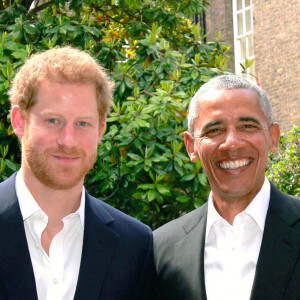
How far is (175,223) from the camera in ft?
Result: 12.1

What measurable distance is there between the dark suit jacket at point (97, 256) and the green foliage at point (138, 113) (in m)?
1.92

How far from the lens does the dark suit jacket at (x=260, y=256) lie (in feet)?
9.77

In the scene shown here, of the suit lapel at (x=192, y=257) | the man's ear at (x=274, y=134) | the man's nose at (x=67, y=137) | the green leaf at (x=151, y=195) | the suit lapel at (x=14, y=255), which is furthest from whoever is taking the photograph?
the green leaf at (x=151, y=195)

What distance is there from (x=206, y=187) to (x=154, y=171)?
0.52 m

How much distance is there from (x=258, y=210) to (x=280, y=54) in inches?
544

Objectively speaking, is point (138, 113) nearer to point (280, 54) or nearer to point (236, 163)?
point (236, 163)

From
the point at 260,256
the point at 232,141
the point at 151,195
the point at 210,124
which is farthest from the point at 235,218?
the point at 151,195

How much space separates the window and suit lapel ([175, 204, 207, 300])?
15354 millimetres

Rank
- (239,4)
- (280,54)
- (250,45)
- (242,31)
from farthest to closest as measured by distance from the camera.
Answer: (239,4), (242,31), (250,45), (280,54)

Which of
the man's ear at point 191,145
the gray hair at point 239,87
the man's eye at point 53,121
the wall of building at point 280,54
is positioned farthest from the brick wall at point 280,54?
the man's eye at point 53,121

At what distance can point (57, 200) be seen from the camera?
307cm

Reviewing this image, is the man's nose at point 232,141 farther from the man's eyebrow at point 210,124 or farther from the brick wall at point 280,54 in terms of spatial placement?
the brick wall at point 280,54

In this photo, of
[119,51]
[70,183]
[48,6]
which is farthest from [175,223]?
[48,6]

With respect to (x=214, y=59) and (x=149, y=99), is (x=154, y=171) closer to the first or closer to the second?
(x=149, y=99)
